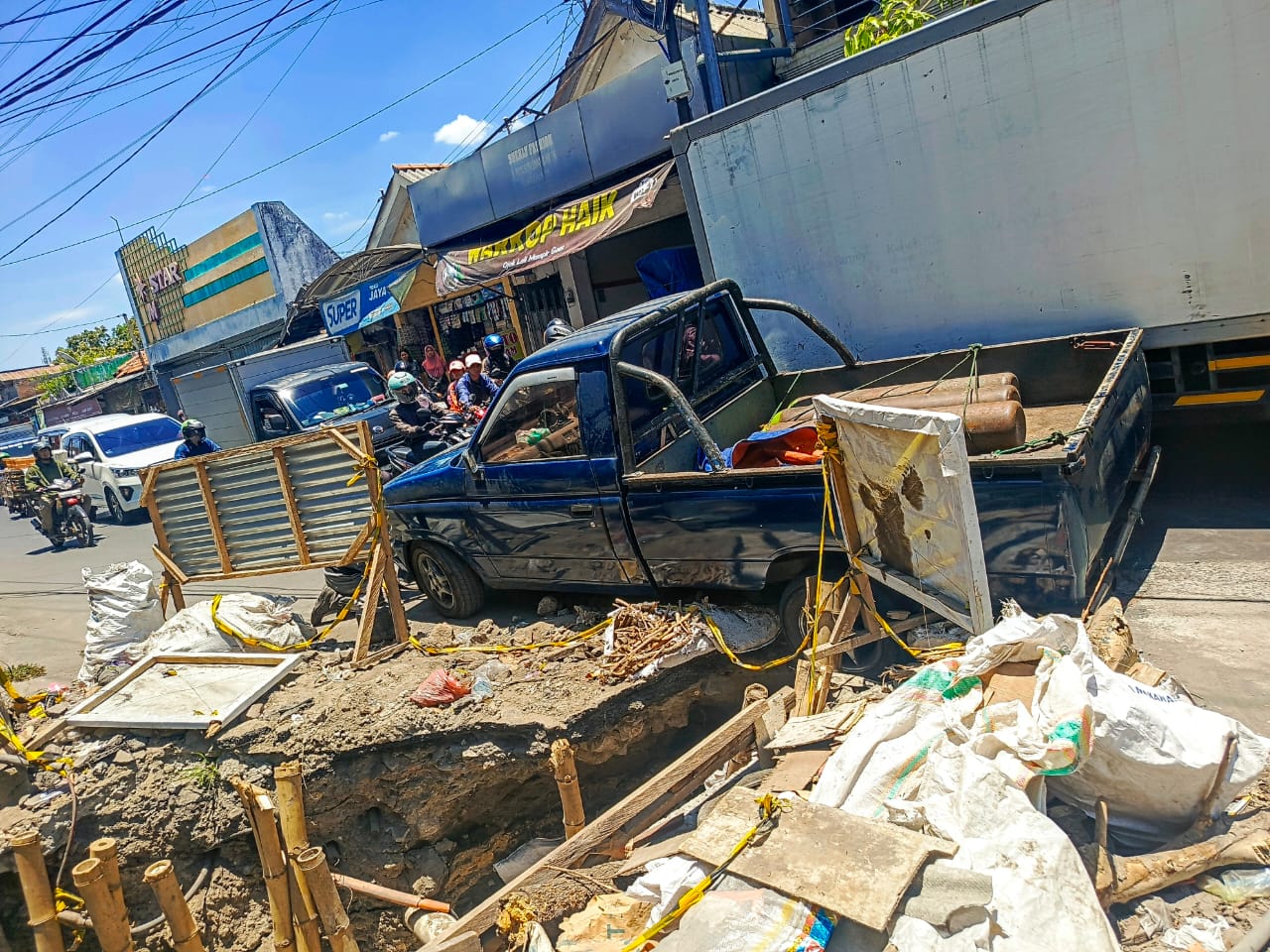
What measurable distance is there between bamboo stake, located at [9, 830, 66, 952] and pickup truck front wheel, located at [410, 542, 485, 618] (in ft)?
9.03

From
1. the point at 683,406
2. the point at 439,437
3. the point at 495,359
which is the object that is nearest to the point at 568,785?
the point at 683,406

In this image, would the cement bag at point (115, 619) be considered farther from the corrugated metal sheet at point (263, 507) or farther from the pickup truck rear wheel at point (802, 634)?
the pickup truck rear wheel at point (802, 634)

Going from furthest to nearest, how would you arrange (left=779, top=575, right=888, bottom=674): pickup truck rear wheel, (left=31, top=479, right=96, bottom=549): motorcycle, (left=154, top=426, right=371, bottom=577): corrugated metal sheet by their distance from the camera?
(left=31, top=479, right=96, bottom=549): motorcycle, (left=154, top=426, right=371, bottom=577): corrugated metal sheet, (left=779, top=575, right=888, bottom=674): pickup truck rear wheel

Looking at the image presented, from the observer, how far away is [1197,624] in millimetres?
3811

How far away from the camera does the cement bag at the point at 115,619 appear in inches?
248

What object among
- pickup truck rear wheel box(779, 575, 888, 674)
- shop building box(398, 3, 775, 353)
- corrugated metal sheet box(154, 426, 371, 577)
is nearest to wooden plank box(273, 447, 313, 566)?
corrugated metal sheet box(154, 426, 371, 577)

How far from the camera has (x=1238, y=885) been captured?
2355 millimetres

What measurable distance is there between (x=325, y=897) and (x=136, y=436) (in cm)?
1345

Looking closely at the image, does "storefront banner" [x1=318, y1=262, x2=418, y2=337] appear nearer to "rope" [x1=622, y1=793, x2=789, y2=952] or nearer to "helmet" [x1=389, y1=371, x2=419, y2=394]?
"helmet" [x1=389, y1=371, x2=419, y2=394]

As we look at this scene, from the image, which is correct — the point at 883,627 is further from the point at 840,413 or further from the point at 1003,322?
the point at 1003,322

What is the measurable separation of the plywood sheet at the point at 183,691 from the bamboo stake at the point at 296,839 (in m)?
1.12

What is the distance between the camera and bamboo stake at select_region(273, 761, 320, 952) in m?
3.86

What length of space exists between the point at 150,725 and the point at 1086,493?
5.28 meters

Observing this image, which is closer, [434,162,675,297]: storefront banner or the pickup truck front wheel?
the pickup truck front wheel
